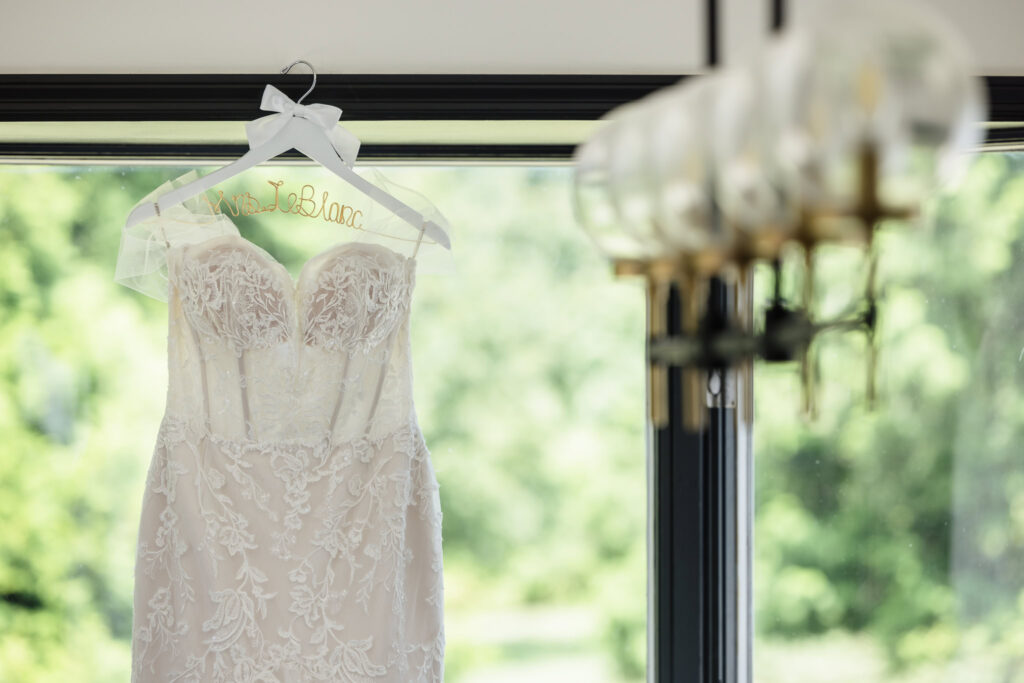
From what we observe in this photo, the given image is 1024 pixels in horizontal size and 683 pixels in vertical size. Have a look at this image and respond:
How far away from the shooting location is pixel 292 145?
155 centimetres

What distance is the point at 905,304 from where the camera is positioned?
195cm

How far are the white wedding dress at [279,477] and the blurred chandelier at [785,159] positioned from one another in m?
0.92

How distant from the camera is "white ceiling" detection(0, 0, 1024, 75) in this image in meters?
1.76

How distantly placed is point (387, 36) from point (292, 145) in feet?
1.25

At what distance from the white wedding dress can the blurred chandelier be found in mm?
921

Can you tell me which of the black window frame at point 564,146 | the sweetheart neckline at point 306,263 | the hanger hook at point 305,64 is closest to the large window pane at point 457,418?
the black window frame at point 564,146

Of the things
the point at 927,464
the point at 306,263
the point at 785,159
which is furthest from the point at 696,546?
the point at 785,159

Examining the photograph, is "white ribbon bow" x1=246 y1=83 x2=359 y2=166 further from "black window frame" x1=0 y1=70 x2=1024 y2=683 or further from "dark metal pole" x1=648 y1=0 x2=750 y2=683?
"dark metal pole" x1=648 y1=0 x2=750 y2=683

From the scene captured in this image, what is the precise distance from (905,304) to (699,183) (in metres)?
1.51

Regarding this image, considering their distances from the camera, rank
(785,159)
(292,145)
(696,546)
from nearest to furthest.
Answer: (785,159) → (292,145) → (696,546)

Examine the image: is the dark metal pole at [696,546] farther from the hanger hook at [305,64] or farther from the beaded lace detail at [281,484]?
the hanger hook at [305,64]

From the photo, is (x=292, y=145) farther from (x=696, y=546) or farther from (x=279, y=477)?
A: (x=696, y=546)

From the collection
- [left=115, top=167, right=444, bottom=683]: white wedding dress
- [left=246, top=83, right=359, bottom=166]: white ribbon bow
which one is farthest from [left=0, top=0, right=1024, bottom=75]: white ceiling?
[left=115, top=167, right=444, bottom=683]: white wedding dress

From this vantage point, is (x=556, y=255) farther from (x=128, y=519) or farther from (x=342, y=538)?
(x=128, y=519)
